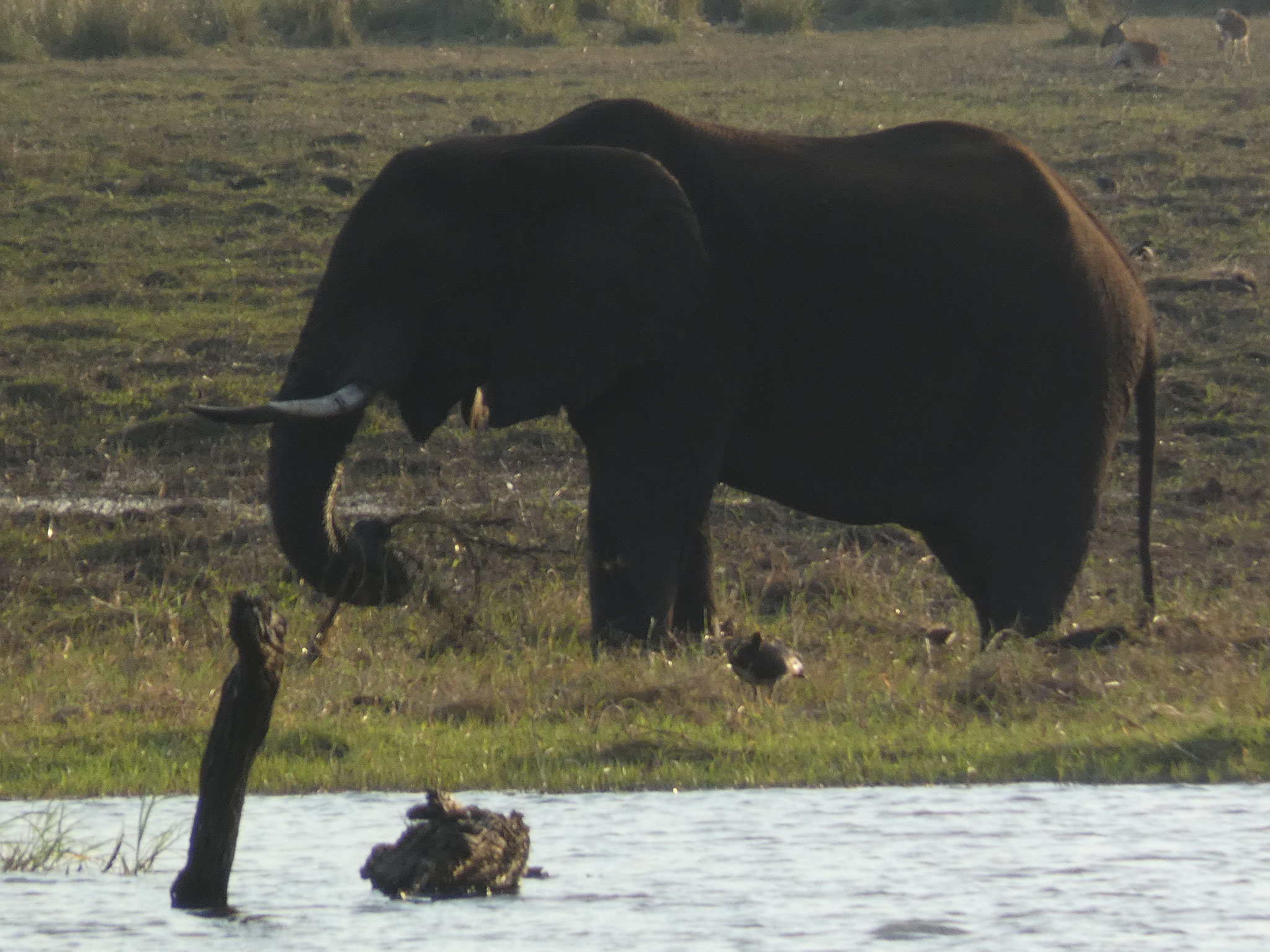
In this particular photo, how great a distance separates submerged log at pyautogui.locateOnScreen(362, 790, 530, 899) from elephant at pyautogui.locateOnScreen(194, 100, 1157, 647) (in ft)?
7.92

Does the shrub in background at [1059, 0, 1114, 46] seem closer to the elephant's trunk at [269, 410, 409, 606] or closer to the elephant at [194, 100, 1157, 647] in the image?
the elephant at [194, 100, 1157, 647]

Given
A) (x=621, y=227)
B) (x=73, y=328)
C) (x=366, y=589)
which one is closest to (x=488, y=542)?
(x=366, y=589)

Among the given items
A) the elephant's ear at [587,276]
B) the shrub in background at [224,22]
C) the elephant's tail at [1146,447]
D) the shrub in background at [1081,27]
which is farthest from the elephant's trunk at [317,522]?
the shrub in background at [1081,27]

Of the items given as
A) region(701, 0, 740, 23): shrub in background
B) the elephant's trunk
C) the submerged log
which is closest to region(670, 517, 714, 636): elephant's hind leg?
the elephant's trunk

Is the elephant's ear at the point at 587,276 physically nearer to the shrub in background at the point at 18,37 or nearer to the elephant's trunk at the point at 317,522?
the elephant's trunk at the point at 317,522

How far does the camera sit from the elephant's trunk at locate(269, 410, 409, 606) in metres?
7.27

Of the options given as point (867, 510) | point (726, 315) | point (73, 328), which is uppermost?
point (726, 315)

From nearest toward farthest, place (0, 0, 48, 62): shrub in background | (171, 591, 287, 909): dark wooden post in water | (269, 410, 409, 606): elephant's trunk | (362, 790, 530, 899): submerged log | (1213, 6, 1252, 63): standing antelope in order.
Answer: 1. (171, 591, 287, 909): dark wooden post in water
2. (362, 790, 530, 899): submerged log
3. (269, 410, 409, 606): elephant's trunk
4. (0, 0, 48, 62): shrub in background
5. (1213, 6, 1252, 63): standing antelope

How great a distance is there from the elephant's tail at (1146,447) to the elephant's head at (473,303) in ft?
5.81

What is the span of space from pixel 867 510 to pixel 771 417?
492 millimetres

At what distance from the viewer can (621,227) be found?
7480 mm

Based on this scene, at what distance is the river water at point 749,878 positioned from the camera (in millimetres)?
4562

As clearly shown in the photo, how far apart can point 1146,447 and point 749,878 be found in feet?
13.1

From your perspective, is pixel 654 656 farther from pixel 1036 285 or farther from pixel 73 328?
pixel 73 328
